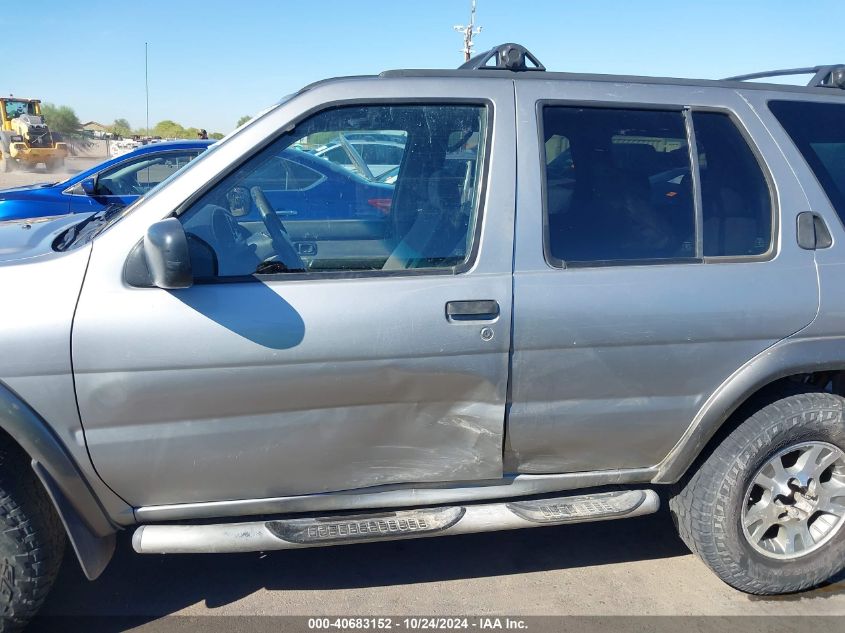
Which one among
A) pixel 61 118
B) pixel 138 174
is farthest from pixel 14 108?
pixel 138 174

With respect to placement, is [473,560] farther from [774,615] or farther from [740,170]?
[740,170]

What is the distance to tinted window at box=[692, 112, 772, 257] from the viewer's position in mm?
2742

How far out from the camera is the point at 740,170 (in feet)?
9.15

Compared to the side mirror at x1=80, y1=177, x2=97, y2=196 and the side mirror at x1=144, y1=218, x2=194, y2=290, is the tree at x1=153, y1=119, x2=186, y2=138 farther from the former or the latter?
the side mirror at x1=144, y1=218, x2=194, y2=290

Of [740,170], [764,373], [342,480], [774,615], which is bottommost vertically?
[774,615]

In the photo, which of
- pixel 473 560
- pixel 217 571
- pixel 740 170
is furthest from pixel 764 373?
pixel 217 571

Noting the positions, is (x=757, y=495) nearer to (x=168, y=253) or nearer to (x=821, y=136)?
(x=821, y=136)

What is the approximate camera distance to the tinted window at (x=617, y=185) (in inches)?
103

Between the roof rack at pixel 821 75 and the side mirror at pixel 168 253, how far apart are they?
2413mm

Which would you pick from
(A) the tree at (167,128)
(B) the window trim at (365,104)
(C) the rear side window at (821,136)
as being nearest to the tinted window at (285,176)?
(B) the window trim at (365,104)

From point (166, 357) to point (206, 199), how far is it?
0.56 meters

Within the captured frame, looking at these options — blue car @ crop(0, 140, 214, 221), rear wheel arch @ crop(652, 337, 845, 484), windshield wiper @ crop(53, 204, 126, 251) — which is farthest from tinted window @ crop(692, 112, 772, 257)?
blue car @ crop(0, 140, 214, 221)

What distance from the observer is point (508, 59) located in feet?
8.91

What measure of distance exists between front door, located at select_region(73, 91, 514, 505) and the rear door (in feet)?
0.44
